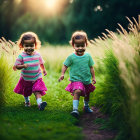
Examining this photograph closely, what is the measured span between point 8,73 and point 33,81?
0.60 meters

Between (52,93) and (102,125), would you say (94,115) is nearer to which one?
(102,125)

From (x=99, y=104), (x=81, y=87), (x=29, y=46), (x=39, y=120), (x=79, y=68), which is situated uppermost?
(x=29, y=46)

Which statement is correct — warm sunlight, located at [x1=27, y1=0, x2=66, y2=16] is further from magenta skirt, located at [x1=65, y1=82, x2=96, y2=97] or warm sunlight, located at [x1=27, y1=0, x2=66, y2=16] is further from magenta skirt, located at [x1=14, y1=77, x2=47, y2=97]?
magenta skirt, located at [x1=65, y1=82, x2=96, y2=97]

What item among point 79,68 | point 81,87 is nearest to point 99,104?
point 81,87

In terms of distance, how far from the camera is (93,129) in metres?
3.43

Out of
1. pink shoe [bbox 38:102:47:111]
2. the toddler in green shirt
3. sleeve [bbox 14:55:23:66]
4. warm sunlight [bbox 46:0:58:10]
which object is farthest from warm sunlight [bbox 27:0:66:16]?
pink shoe [bbox 38:102:47:111]

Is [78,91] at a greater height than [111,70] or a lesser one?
lesser

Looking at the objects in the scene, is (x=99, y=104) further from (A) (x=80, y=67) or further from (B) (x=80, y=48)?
(B) (x=80, y=48)

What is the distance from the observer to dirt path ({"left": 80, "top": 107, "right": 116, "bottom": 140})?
10.1 feet

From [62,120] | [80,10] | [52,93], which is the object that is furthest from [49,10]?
[62,120]

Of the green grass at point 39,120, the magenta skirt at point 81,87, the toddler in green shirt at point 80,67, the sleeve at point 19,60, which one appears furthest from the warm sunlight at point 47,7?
the magenta skirt at point 81,87

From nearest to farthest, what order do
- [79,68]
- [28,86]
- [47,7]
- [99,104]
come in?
[79,68] → [28,86] → [99,104] → [47,7]

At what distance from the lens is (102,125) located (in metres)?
3.55

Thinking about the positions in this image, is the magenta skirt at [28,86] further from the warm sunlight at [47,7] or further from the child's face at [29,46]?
the warm sunlight at [47,7]
